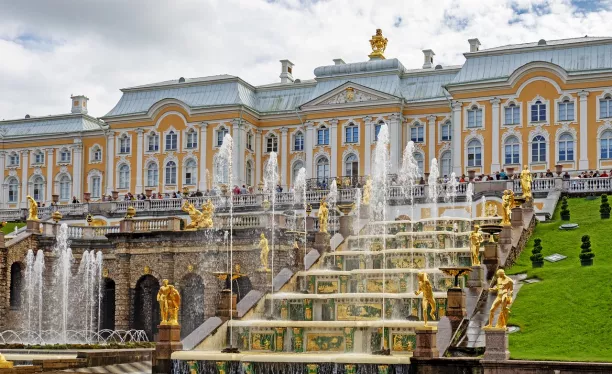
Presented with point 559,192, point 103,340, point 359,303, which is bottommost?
point 103,340

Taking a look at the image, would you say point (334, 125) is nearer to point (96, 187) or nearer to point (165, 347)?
point (96, 187)

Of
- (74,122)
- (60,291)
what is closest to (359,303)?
(60,291)

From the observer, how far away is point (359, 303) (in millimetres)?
31453

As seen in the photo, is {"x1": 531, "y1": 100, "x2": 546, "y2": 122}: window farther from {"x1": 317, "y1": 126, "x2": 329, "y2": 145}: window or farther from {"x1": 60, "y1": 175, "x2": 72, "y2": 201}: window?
{"x1": 60, "y1": 175, "x2": 72, "y2": 201}: window

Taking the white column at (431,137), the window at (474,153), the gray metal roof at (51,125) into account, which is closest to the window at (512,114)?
the window at (474,153)

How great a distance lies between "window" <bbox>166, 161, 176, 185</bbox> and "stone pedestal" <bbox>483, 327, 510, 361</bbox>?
5098 centimetres

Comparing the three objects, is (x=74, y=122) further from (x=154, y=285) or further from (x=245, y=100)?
(x=154, y=285)

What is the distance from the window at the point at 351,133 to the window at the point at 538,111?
1256 centimetres

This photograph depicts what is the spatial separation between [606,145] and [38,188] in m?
44.8

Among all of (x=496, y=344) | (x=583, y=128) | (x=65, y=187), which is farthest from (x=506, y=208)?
(x=65, y=187)

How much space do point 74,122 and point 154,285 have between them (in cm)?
3891

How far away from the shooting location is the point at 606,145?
6088 centimetres

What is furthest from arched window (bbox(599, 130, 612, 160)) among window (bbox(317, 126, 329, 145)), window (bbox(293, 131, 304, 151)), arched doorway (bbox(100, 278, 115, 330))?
arched doorway (bbox(100, 278, 115, 330))

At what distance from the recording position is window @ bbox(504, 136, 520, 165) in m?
62.9
